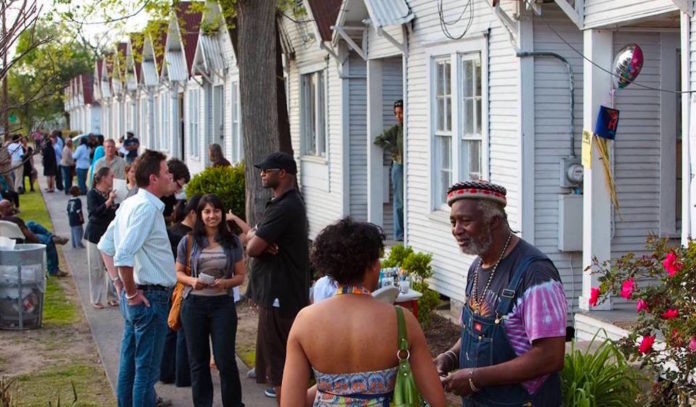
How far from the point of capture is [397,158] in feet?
48.0

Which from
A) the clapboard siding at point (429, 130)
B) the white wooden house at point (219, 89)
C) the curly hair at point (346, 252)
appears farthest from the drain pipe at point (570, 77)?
the white wooden house at point (219, 89)

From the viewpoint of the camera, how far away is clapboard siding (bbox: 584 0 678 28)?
27.6 feet

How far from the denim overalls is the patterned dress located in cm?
43

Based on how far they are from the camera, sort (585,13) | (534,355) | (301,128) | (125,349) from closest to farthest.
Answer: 1. (534,355)
2. (125,349)
3. (585,13)
4. (301,128)

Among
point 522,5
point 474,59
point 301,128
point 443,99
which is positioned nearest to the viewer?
point 522,5

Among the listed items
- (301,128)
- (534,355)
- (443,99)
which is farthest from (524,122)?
(301,128)

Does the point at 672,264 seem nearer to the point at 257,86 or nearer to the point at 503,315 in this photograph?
the point at 503,315

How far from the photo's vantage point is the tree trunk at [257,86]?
518 inches

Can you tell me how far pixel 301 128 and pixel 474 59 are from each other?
292 inches

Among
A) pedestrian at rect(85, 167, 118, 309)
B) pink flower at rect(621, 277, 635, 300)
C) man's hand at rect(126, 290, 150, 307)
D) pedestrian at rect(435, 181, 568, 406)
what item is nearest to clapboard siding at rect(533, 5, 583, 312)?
man's hand at rect(126, 290, 150, 307)

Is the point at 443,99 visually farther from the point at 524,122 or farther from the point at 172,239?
the point at 172,239

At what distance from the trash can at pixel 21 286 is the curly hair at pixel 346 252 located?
26.7ft

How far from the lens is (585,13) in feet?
31.0

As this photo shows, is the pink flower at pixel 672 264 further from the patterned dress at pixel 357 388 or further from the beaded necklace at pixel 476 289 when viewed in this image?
the patterned dress at pixel 357 388
